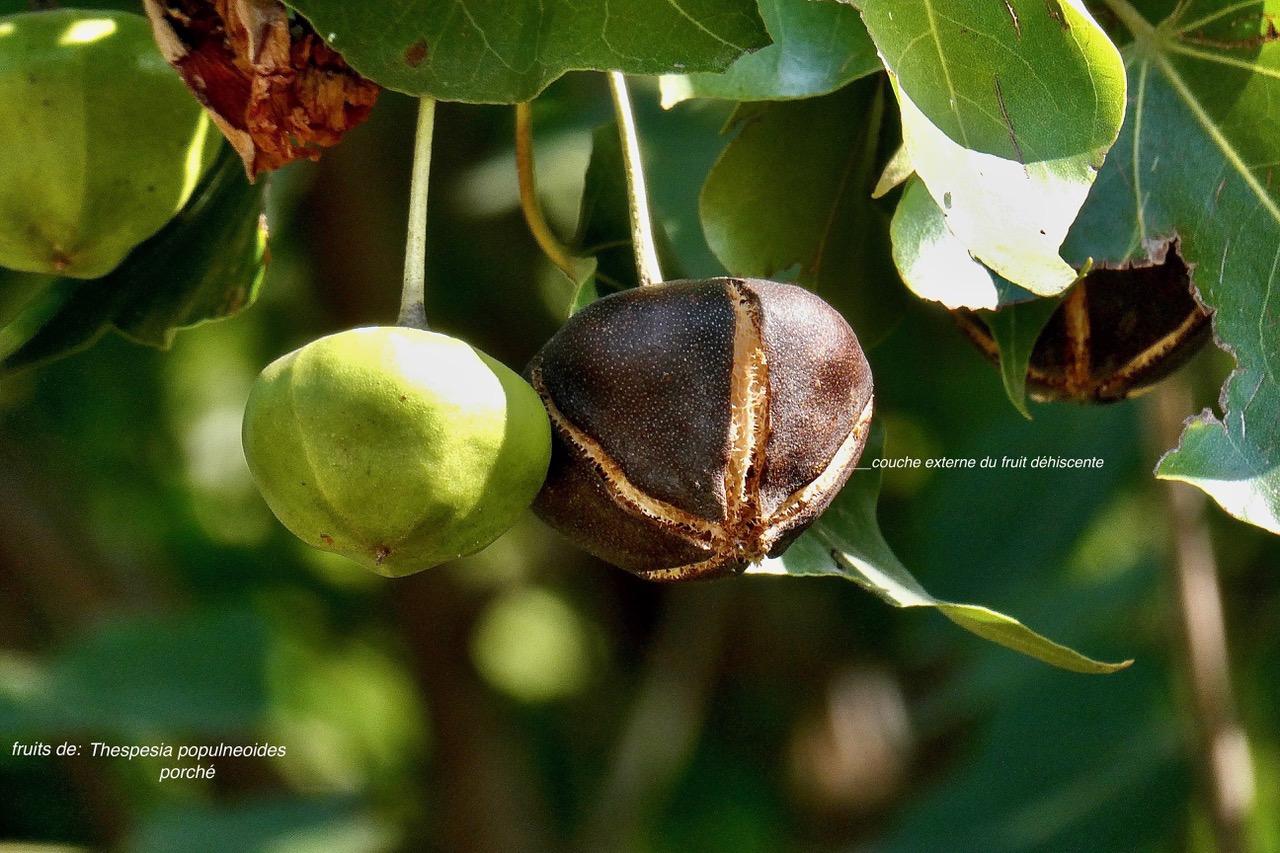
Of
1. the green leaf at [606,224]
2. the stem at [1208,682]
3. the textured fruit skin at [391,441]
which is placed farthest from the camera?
the stem at [1208,682]

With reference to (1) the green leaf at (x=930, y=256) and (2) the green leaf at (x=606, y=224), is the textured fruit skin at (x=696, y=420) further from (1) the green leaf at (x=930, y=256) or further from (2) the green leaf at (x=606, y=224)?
(2) the green leaf at (x=606, y=224)

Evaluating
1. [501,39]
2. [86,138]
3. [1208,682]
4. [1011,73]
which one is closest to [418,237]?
[501,39]

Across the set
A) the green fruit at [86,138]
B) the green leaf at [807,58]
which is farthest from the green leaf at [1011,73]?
the green fruit at [86,138]

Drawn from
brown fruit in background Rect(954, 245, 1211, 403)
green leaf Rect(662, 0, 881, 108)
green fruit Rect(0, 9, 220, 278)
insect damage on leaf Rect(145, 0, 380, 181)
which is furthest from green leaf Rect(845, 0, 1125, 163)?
green fruit Rect(0, 9, 220, 278)

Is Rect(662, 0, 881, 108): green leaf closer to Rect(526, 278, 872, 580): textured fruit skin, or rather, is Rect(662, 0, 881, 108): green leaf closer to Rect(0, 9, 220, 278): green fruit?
Rect(526, 278, 872, 580): textured fruit skin

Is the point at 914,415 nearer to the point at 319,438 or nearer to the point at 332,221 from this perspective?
the point at 332,221

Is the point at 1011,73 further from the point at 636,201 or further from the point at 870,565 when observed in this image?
the point at 870,565

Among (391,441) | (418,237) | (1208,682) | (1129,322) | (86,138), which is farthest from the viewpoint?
(1208,682)
